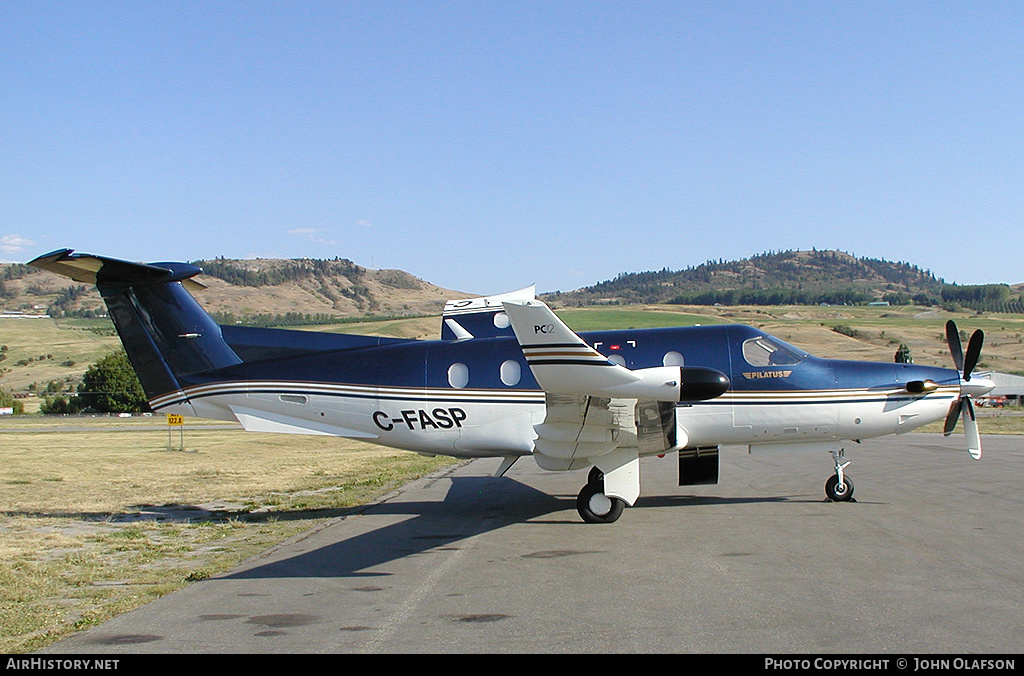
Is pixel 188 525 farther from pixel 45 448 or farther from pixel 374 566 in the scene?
pixel 45 448

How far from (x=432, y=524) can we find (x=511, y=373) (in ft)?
9.89

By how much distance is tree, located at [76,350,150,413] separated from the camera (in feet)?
256

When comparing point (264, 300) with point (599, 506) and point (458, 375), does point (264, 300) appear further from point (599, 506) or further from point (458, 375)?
point (599, 506)

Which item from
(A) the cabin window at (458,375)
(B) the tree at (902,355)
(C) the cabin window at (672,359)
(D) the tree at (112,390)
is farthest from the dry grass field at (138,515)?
(D) the tree at (112,390)

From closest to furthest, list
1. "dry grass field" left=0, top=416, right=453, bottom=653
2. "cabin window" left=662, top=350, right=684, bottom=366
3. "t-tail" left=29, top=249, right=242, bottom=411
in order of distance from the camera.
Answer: "dry grass field" left=0, top=416, right=453, bottom=653
"cabin window" left=662, top=350, right=684, bottom=366
"t-tail" left=29, top=249, right=242, bottom=411

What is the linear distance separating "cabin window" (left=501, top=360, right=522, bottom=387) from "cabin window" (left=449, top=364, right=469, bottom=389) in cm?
69

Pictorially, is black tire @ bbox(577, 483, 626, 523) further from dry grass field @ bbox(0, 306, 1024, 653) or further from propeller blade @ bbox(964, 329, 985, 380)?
propeller blade @ bbox(964, 329, 985, 380)

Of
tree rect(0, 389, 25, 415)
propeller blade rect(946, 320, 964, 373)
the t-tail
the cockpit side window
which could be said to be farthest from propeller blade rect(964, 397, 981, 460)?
tree rect(0, 389, 25, 415)

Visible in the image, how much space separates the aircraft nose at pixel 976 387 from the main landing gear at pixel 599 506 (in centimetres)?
713

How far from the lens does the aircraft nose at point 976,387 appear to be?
14.5 meters

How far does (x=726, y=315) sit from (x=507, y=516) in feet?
286
